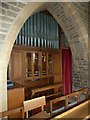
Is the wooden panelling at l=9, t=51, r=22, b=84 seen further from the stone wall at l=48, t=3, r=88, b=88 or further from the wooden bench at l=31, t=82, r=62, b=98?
the stone wall at l=48, t=3, r=88, b=88

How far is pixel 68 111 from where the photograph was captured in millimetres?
1577

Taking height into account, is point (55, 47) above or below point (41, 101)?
above

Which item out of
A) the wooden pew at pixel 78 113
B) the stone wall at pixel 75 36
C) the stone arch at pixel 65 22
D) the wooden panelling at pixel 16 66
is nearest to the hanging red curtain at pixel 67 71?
the stone wall at pixel 75 36

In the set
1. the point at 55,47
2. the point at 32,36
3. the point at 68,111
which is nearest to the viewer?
the point at 68,111

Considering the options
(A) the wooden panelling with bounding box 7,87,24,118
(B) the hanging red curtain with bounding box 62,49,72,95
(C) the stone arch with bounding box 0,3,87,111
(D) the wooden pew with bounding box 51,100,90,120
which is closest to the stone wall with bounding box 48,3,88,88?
(C) the stone arch with bounding box 0,3,87,111

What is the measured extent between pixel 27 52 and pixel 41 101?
2.22m

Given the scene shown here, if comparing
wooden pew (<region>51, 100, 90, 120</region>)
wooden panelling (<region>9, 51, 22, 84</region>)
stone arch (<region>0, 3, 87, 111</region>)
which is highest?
stone arch (<region>0, 3, 87, 111</region>)

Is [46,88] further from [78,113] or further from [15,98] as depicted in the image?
[78,113]

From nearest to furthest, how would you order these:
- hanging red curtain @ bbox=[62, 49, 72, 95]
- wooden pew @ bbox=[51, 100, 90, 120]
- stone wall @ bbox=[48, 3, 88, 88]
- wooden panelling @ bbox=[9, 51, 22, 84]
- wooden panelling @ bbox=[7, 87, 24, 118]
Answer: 1. wooden pew @ bbox=[51, 100, 90, 120]
2. wooden panelling @ bbox=[7, 87, 24, 118]
3. wooden panelling @ bbox=[9, 51, 22, 84]
4. stone wall @ bbox=[48, 3, 88, 88]
5. hanging red curtain @ bbox=[62, 49, 72, 95]

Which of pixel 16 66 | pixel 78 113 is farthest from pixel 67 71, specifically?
pixel 78 113

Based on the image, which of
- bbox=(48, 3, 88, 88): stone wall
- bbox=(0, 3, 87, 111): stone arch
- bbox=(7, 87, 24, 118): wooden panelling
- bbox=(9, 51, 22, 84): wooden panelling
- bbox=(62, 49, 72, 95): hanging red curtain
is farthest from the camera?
bbox=(62, 49, 72, 95): hanging red curtain

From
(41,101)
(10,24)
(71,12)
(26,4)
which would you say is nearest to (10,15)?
(10,24)

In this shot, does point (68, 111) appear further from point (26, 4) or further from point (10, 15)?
point (26, 4)

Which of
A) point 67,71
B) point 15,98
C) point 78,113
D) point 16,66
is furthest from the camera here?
point 67,71
